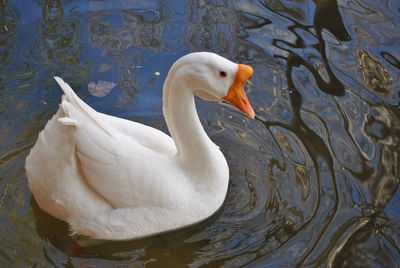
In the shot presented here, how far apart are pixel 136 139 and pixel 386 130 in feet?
7.46

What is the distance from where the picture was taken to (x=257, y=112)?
17.8ft

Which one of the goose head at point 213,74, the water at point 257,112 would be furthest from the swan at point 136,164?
the water at point 257,112

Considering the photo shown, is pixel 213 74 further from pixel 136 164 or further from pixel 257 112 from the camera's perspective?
pixel 257 112

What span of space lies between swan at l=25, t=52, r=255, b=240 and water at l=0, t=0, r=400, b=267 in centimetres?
27

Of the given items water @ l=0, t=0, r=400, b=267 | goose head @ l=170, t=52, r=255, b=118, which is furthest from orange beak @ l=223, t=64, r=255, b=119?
water @ l=0, t=0, r=400, b=267

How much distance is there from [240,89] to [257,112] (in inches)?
57.6

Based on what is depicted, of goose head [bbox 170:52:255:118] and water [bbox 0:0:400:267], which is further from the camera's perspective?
water [bbox 0:0:400:267]

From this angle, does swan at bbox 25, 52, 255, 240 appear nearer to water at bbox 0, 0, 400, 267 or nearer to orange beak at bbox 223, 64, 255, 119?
orange beak at bbox 223, 64, 255, 119

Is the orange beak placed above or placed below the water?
above

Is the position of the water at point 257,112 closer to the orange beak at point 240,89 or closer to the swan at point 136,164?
the swan at point 136,164

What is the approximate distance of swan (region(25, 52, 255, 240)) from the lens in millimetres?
3887

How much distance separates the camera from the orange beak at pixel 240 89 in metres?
3.87

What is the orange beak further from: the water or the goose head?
the water

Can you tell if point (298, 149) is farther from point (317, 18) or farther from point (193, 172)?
point (317, 18)
